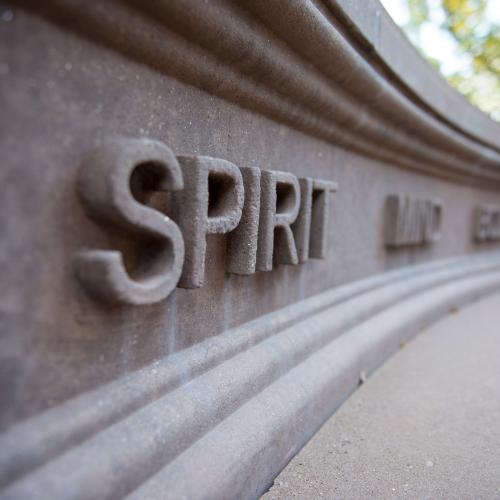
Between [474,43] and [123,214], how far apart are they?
43.9ft

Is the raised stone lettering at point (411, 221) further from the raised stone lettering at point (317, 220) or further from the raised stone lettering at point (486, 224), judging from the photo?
the raised stone lettering at point (486, 224)

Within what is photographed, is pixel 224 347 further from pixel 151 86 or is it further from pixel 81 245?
pixel 151 86

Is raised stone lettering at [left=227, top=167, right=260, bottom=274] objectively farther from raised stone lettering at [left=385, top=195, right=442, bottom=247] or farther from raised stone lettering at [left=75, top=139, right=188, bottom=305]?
raised stone lettering at [left=385, top=195, right=442, bottom=247]

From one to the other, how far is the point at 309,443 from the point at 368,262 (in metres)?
1.85

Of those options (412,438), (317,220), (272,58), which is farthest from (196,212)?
(412,438)

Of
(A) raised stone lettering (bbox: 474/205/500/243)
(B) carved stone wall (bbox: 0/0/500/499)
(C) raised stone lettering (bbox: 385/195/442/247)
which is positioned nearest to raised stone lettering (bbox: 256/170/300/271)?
(B) carved stone wall (bbox: 0/0/500/499)

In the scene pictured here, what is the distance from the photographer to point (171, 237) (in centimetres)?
137

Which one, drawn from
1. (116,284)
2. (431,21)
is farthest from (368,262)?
(431,21)

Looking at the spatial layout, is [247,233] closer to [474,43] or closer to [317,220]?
[317,220]

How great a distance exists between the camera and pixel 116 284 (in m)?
1.21

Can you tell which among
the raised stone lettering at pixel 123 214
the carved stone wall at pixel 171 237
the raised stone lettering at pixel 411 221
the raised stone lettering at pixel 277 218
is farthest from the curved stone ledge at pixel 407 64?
the raised stone lettering at pixel 123 214

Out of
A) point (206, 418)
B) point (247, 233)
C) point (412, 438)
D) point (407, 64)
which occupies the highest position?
point (407, 64)

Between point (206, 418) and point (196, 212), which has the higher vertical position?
point (196, 212)

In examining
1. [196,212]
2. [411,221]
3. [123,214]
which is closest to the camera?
[123,214]
